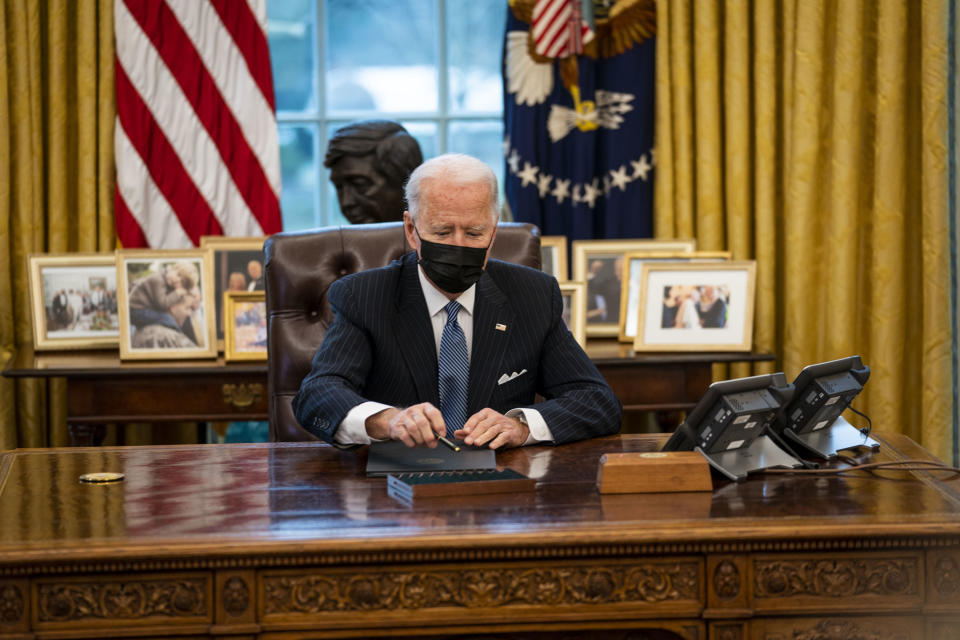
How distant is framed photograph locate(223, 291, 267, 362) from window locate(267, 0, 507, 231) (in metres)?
0.96

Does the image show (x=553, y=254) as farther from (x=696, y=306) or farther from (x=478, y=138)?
(x=478, y=138)

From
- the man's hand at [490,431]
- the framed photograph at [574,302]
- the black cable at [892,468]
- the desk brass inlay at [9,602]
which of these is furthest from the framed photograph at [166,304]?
the black cable at [892,468]

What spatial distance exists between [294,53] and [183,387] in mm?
1630

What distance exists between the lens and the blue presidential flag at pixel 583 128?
423 cm

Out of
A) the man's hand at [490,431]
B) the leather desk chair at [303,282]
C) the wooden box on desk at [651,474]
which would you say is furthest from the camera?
the leather desk chair at [303,282]

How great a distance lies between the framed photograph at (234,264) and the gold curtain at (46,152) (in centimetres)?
59

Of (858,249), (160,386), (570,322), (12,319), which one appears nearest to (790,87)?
(858,249)

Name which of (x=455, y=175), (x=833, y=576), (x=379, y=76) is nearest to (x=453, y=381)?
(x=455, y=175)

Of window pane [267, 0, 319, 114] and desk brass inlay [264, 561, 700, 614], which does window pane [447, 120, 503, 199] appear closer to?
window pane [267, 0, 319, 114]

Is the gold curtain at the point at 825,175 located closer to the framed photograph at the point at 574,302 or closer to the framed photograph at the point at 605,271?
the framed photograph at the point at 605,271

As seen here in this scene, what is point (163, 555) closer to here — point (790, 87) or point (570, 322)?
point (570, 322)

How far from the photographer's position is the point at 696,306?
3.81 metres

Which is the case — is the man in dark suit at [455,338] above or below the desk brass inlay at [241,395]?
above

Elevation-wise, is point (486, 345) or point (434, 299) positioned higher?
point (434, 299)
